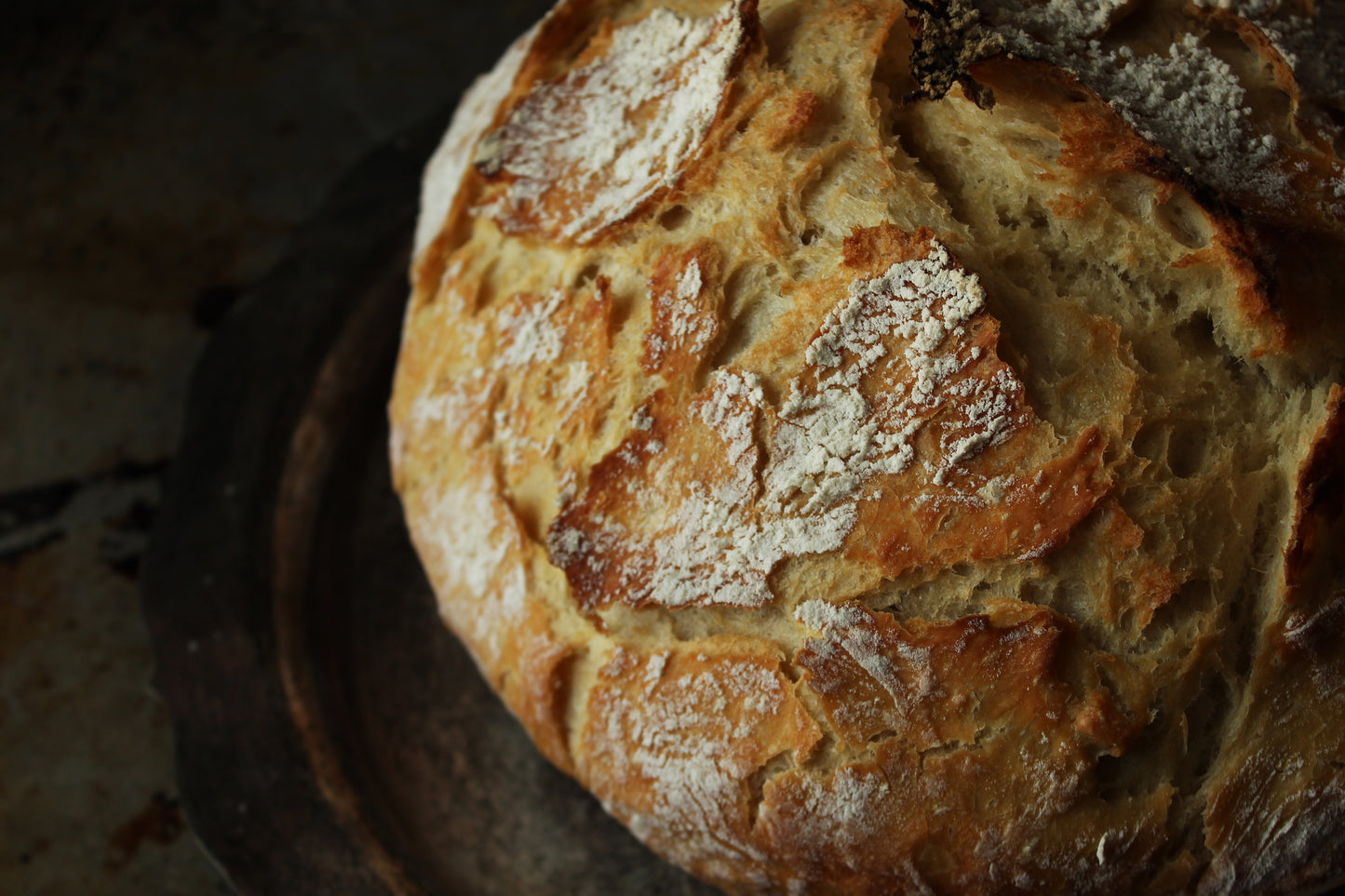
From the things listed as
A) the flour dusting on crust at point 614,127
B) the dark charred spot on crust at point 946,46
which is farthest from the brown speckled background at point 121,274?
the dark charred spot on crust at point 946,46

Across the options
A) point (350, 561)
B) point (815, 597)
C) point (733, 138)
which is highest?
point (733, 138)

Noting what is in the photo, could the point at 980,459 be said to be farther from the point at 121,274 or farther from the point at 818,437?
the point at 121,274

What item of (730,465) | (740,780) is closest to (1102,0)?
(730,465)

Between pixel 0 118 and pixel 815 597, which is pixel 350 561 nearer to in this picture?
pixel 815 597

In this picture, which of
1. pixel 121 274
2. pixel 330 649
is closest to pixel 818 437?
pixel 330 649

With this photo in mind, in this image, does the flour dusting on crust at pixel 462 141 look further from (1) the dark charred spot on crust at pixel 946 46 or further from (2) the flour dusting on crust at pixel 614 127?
(1) the dark charred spot on crust at pixel 946 46

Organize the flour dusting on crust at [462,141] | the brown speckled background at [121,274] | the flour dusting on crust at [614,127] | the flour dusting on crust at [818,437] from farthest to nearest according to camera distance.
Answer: the brown speckled background at [121,274] < the flour dusting on crust at [462,141] < the flour dusting on crust at [614,127] < the flour dusting on crust at [818,437]
